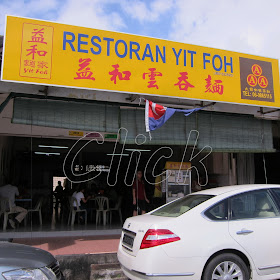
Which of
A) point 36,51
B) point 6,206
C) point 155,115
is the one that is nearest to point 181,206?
point 155,115

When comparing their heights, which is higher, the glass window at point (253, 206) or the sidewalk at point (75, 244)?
the glass window at point (253, 206)

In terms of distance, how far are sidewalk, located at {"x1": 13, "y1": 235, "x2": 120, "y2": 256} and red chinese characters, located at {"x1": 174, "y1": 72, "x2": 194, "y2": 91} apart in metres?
3.96

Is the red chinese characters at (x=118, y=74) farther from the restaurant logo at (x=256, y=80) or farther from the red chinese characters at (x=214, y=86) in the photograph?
the restaurant logo at (x=256, y=80)

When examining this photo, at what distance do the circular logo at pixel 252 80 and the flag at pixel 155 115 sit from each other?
2.31 m

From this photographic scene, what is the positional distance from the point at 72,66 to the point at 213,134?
161 inches

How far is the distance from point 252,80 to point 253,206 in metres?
4.48

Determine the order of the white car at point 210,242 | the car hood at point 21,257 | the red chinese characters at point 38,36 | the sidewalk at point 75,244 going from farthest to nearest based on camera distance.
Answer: the sidewalk at point 75,244 → the red chinese characters at point 38,36 → the white car at point 210,242 → the car hood at point 21,257

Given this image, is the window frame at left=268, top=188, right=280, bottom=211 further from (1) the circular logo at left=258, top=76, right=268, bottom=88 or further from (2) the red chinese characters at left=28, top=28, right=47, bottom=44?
(2) the red chinese characters at left=28, top=28, right=47, bottom=44

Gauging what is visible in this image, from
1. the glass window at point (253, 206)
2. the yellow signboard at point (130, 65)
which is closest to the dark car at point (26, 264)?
the glass window at point (253, 206)

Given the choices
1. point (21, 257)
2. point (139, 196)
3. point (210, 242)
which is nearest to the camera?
point (21, 257)

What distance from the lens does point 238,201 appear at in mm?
4547

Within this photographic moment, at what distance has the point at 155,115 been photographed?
284 inches

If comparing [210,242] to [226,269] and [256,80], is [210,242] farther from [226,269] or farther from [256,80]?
[256,80]

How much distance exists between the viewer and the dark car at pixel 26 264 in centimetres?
333
